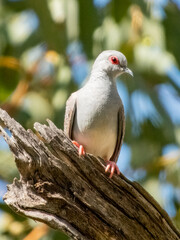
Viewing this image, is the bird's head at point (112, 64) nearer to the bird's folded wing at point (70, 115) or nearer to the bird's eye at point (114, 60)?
the bird's eye at point (114, 60)

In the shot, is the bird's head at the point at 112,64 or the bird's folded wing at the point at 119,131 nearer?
the bird's folded wing at the point at 119,131

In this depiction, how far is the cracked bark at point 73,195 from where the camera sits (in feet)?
20.5

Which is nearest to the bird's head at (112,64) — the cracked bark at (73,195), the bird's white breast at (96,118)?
the bird's white breast at (96,118)

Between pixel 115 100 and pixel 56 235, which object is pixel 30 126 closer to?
pixel 56 235

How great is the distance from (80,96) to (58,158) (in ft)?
4.90

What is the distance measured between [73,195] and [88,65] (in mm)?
5506

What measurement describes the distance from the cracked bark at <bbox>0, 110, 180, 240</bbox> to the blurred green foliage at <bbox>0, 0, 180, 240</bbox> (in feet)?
14.3

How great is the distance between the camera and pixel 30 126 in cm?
1185

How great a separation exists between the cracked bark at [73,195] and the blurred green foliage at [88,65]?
4.36 meters

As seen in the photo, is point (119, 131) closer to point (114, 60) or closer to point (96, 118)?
point (96, 118)

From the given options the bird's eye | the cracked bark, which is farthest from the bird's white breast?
the cracked bark

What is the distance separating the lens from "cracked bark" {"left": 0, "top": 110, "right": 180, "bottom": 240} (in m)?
6.26

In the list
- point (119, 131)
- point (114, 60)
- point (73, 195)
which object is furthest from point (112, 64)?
point (73, 195)

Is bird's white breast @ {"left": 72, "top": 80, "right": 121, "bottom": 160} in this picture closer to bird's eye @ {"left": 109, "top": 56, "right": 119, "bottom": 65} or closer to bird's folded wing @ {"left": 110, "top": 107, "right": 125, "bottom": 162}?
bird's folded wing @ {"left": 110, "top": 107, "right": 125, "bottom": 162}
